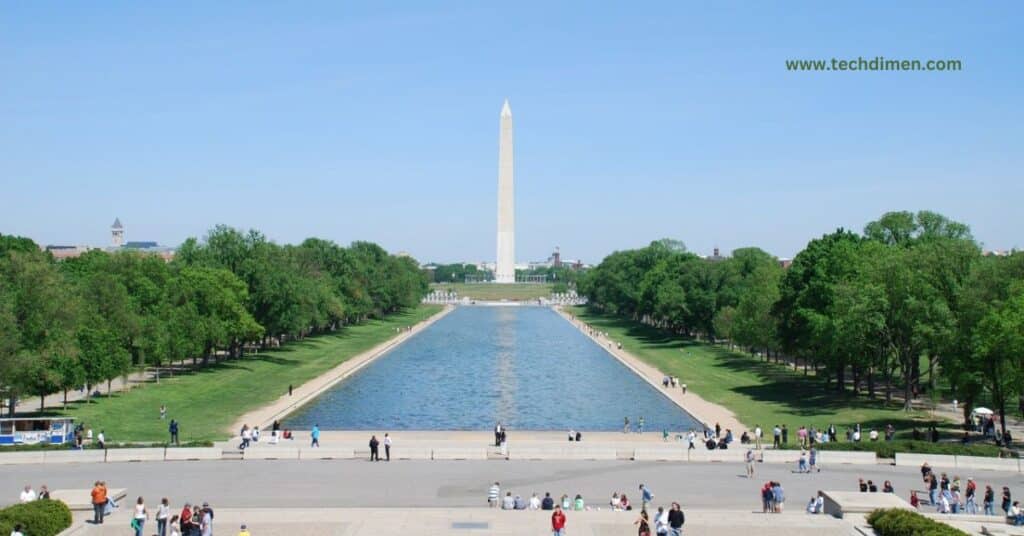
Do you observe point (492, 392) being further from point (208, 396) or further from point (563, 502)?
point (563, 502)

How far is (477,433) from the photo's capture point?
49656mm

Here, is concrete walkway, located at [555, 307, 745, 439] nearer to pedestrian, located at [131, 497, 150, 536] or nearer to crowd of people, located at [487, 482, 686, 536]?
crowd of people, located at [487, 482, 686, 536]

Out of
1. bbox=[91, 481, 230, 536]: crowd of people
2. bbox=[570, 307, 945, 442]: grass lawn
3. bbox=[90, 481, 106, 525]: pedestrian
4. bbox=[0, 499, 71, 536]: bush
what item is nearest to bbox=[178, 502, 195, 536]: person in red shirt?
bbox=[91, 481, 230, 536]: crowd of people

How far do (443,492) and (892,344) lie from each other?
3440 cm

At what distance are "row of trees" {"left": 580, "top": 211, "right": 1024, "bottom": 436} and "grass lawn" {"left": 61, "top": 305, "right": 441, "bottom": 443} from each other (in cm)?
3364

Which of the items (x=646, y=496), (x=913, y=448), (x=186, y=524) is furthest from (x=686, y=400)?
(x=186, y=524)

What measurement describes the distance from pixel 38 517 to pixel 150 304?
5370cm

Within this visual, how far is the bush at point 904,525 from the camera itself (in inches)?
968

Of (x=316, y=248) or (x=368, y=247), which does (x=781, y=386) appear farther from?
(x=368, y=247)

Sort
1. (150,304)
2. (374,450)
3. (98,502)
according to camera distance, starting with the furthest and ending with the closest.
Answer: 1. (150,304)
2. (374,450)
3. (98,502)

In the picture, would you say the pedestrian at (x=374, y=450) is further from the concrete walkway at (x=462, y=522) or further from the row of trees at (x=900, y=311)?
the row of trees at (x=900, y=311)

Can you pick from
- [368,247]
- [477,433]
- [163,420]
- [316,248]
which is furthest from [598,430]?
[368,247]

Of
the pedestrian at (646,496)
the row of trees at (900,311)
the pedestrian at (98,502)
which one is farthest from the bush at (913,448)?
the pedestrian at (98,502)

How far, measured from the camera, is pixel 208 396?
63188 mm
